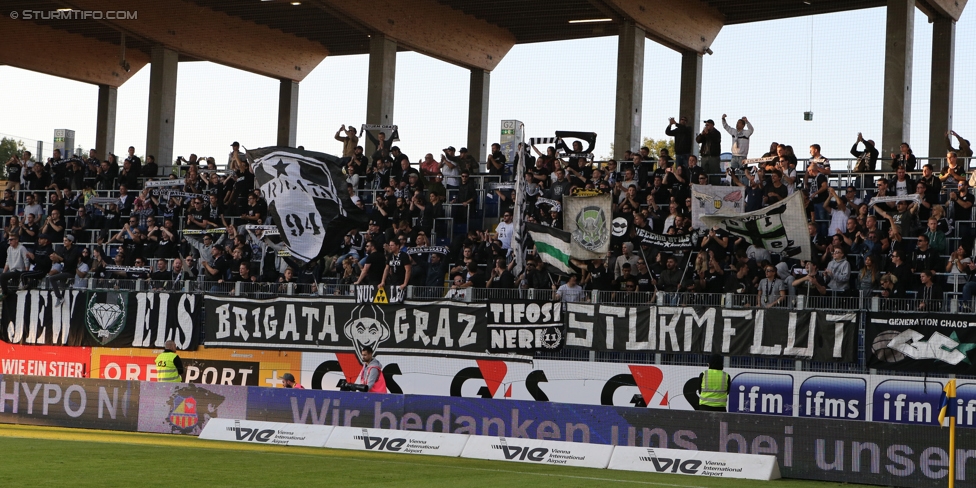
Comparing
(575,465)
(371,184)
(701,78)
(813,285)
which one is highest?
(701,78)

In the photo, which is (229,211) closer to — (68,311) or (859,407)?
(68,311)

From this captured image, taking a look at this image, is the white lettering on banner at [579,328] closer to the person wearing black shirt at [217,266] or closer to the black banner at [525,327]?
the black banner at [525,327]

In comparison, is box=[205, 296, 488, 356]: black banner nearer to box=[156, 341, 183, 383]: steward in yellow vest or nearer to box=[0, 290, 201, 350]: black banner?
box=[0, 290, 201, 350]: black banner

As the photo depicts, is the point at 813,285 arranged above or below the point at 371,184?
below

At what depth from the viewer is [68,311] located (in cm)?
2494

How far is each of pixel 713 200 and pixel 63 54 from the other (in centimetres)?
2716

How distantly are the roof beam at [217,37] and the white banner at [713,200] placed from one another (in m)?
20.4

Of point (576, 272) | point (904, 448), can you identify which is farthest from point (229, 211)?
point (904, 448)

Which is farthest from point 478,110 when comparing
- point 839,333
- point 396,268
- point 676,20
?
point 839,333

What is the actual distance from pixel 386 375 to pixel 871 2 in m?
18.8

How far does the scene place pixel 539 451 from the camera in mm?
16594

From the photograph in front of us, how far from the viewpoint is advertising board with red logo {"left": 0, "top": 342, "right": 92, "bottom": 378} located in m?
24.9

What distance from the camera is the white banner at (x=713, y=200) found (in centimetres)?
2142

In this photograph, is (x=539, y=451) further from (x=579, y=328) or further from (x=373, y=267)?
(x=373, y=267)
